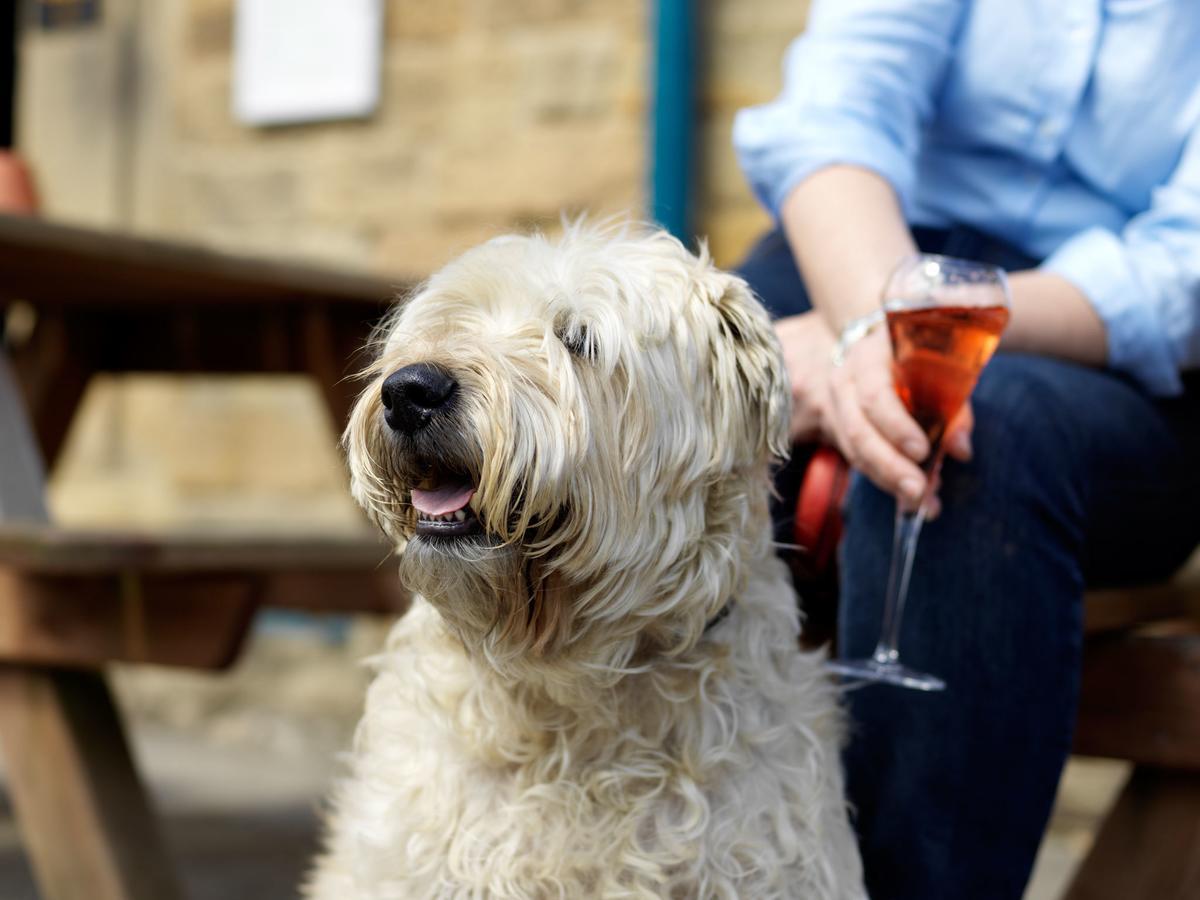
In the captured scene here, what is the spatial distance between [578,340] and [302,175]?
3393mm

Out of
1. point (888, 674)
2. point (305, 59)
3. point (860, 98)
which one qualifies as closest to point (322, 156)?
point (305, 59)

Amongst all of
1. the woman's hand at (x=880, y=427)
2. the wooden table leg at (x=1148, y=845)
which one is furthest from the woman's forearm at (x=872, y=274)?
the wooden table leg at (x=1148, y=845)

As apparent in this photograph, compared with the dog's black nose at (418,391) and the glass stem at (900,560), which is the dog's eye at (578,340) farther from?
the glass stem at (900,560)

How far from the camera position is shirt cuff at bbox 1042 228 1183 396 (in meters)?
1.68

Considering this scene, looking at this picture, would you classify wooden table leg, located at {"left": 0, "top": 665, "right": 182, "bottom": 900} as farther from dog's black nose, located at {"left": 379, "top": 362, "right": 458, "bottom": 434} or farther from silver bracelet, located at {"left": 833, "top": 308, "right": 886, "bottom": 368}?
silver bracelet, located at {"left": 833, "top": 308, "right": 886, "bottom": 368}

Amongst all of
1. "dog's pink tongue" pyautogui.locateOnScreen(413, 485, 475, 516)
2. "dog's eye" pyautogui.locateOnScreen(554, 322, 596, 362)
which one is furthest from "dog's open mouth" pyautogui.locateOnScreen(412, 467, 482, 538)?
"dog's eye" pyautogui.locateOnScreen(554, 322, 596, 362)

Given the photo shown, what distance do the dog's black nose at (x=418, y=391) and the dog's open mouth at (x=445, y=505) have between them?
7 cm

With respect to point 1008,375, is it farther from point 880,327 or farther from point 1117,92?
point 1117,92

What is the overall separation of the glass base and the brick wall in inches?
93.1

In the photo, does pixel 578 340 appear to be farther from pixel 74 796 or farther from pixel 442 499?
pixel 74 796

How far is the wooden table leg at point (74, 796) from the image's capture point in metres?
2.18

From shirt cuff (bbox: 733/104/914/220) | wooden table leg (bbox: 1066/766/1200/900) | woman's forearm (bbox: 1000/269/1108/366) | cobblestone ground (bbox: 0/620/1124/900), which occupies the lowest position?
cobblestone ground (bbox: 0/620/1124/900)

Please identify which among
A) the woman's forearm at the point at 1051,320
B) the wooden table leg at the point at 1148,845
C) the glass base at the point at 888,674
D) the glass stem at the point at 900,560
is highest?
the woman's forearm at the point at 1051,320

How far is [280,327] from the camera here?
10.8ft
